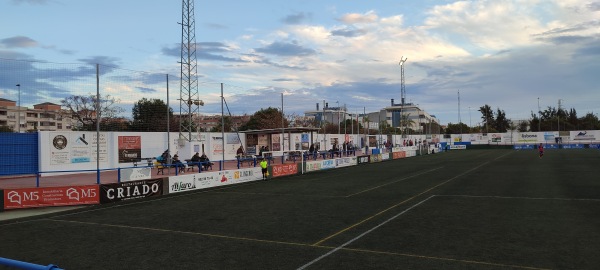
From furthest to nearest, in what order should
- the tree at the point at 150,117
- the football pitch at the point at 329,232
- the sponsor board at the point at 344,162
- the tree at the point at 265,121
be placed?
1. the tree at the point at 265,121
2. the sponsor board at the point at 344,162
3. the tree at the point at 150,117
4. the football pitch at the point at 329,232

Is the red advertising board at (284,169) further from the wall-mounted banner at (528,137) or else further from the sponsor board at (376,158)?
the wall-mounted banner at (528,137)

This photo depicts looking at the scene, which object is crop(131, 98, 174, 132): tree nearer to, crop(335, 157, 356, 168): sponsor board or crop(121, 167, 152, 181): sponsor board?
crop(121, 167, 152, 181): sponsor board

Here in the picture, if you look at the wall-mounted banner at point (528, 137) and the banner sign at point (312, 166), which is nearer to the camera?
the banner sign at point (312, 166)

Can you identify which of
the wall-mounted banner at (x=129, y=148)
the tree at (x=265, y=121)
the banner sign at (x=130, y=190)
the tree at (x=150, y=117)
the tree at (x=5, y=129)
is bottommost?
the banner sign at (x=130, y=190)

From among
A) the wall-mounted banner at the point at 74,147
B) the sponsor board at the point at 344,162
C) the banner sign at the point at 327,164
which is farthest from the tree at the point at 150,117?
the sponsor board at the point at 344,162

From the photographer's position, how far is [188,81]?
2995 cm

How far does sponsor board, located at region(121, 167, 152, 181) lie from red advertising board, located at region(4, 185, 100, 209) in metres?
1.75

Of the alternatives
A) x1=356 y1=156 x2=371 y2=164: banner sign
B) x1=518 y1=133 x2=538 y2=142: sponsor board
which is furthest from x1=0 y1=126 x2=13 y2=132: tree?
x1=518 y1=133 x2=538 y2=142: sponsor board

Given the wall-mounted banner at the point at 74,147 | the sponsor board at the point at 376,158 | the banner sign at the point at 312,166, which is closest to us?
the wall-mounted banner at the point at 74,147

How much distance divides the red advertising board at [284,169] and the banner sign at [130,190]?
1042cm

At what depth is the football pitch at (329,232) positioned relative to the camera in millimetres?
8680

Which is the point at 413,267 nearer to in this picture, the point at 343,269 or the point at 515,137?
the point at 343,269

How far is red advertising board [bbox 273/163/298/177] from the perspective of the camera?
1166 inches

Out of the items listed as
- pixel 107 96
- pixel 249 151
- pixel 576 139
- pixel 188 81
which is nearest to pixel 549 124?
pixel 576 139
